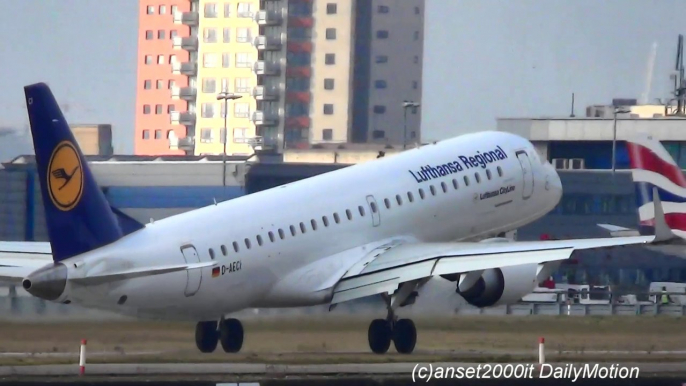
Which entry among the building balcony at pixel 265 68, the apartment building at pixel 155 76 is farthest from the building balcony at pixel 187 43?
the apartment building at pixel 155 76

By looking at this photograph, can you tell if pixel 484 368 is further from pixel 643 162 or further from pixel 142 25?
pixel 142 25

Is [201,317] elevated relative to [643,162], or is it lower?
lower

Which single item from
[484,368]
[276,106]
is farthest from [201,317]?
[276,106]

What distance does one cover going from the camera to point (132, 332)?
4259 centimetres

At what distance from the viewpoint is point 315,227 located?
39.6 meters

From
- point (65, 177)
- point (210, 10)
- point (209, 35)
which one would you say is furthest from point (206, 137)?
point (65, 177)

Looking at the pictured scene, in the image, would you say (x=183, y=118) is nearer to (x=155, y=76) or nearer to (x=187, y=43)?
(x=187, y=43)

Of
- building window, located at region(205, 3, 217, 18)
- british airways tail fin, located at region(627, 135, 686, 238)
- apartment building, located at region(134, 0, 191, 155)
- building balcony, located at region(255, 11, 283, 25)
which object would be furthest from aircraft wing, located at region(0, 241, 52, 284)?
apartment building, located at region(134, 0, 191, 155)

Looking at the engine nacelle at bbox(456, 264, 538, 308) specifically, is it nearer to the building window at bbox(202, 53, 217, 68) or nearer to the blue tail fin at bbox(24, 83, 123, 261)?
the blue tail fin at bbox(24, 83, 123, 261)

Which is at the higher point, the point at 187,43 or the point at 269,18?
the point at 269,18

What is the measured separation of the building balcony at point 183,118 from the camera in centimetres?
16562

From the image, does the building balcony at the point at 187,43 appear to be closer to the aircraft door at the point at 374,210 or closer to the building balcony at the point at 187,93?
the building balcony at the point at 187,93

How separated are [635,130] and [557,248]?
71.4 m

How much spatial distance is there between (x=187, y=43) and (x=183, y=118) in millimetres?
9000
